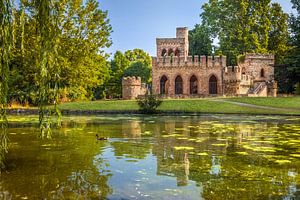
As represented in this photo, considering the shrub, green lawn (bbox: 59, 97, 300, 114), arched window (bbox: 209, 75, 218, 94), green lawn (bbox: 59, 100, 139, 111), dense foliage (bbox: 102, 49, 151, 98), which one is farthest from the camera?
dense foliage (bbox: 102, 49, 151, 98)

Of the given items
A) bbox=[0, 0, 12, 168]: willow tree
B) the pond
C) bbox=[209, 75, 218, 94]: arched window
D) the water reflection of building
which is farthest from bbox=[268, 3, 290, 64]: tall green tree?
bbox=[0, 0, 12, 168]: willow tree

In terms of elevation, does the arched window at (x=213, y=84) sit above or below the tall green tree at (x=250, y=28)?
below

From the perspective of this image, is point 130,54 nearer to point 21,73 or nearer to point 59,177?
point 21,73

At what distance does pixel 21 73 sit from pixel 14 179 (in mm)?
29346

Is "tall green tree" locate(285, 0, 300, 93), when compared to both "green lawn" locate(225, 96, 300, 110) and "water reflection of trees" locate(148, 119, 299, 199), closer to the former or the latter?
"green lawn" locate(225, 96, 300, 110)

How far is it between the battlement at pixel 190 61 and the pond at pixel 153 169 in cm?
3331

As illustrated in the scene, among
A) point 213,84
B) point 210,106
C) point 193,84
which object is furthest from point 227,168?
point 193,84

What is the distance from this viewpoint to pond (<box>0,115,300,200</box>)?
5316 mm

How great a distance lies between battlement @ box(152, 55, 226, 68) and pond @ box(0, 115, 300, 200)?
1311 inches

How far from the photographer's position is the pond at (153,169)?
5.32 meters

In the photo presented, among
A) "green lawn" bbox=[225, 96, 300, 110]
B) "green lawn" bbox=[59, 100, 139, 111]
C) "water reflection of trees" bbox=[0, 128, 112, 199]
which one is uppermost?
"green lawn" bbox=[225, 96, 300, 110]

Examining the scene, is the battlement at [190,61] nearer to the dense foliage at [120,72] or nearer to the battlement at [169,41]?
the battlement at [169,41]

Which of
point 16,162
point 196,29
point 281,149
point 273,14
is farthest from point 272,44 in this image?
point 16,162

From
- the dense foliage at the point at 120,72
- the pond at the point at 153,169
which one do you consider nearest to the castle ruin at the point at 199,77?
the dense foliage at the point at 120,72
